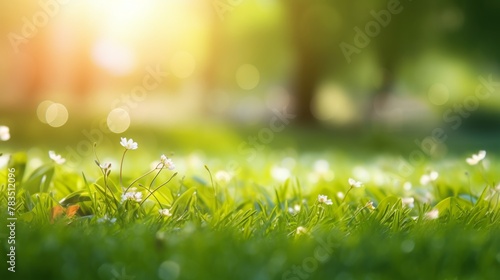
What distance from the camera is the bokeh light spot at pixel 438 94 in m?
24.8

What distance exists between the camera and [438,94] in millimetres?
25359

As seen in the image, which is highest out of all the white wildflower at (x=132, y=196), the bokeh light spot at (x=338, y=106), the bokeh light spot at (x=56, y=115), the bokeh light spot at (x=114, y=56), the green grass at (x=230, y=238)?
the white wildflower at (x=132, y=196)

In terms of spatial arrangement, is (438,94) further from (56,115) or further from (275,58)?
(56,115)

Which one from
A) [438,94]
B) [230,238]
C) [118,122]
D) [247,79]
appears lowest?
[438,94]

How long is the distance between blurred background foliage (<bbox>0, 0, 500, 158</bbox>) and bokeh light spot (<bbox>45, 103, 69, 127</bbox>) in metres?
0.06

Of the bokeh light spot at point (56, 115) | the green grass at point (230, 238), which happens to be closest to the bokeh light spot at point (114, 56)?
the bokeh light spot at point (56, 115)

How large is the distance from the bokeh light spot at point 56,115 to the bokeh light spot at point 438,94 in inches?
525

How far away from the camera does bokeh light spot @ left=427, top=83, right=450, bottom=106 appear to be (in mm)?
24842

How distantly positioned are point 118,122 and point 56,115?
4.74 ft

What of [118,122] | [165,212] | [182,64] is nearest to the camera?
[165,212]

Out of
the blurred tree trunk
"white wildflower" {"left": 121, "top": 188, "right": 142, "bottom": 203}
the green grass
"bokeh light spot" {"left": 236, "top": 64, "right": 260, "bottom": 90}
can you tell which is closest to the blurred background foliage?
the blurred tree trunk

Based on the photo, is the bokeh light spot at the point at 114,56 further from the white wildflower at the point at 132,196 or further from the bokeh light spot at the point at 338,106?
the white wildflower at the point at 132,196

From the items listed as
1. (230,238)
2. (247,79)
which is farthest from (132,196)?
(247,79)

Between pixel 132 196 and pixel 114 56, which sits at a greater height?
pixel 132 196
